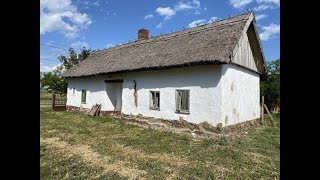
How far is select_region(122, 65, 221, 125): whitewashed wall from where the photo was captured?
412 inches

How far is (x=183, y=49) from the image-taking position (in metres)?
12.7

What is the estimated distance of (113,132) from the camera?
11414 mm

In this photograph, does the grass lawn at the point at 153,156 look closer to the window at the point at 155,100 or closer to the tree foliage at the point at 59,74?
the window at the point at 155,100

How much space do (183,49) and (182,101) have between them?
113 inches

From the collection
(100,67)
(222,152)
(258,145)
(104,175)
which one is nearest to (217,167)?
(222,152)

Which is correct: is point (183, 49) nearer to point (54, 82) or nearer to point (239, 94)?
point (239, 94)

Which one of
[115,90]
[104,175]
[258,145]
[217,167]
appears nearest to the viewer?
[104,175]

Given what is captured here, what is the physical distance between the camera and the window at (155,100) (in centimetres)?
1295

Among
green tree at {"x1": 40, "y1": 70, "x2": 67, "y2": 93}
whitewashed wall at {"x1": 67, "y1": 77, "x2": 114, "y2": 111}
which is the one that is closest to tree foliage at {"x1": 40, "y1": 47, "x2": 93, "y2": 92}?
green tree at {"x1": 40, "y1": 70, "x2": 67, "y2": 93}

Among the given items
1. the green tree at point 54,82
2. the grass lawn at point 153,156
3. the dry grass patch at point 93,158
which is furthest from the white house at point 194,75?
the green tree at point 54,82
